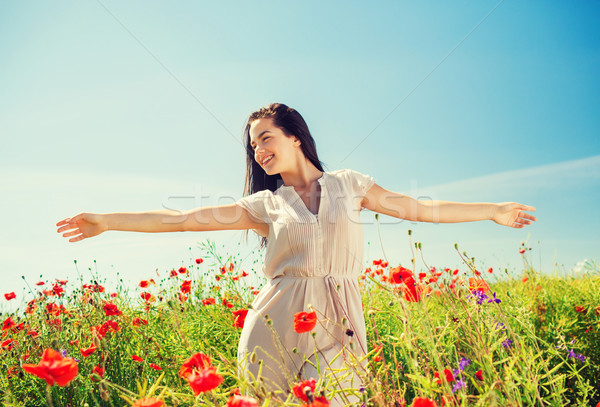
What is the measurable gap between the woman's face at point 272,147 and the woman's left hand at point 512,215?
1.24 meters

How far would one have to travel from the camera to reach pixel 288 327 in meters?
2.09

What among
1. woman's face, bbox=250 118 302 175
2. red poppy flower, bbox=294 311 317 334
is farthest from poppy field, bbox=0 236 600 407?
woman's face, bbox=250 118 302 175

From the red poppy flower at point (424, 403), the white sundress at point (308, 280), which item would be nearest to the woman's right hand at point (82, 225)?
the white sundress at point (308, 280)

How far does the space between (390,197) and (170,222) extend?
1.27m

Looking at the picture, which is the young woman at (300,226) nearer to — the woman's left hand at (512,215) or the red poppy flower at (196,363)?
the woman's left hand at (512,215)

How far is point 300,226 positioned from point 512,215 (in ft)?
4.20

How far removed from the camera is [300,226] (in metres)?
2.22

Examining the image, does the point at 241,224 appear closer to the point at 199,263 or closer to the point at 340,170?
the point at 340,170

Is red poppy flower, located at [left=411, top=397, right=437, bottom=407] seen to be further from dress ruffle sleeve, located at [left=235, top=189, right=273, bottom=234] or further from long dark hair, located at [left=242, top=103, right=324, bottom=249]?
long dark hair, located at [left=242, top=103, right=324, bottom=249]

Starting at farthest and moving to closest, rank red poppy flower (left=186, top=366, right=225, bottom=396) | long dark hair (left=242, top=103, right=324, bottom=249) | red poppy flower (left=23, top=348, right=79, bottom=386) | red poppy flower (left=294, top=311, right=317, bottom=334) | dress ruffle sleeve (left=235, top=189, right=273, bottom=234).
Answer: long dark hair (left=242, top=103, right=324, bottom=249) < dress ruffle sleeve (left=235, top=189, right=273, bottom=234) < red poppy flower (left=294, top=311, right=317, bottom=334) < red poppy flower (left=23, top=348, right=79, bottom=386) < red poppy flower (left=186, top=366, right=225, bottom=396)

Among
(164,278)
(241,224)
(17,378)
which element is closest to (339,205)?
(241,224)

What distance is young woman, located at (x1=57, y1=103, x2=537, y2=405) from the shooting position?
2049 millimetres

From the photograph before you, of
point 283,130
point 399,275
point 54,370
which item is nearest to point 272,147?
point 283,130

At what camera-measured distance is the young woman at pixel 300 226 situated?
205 centimetres
